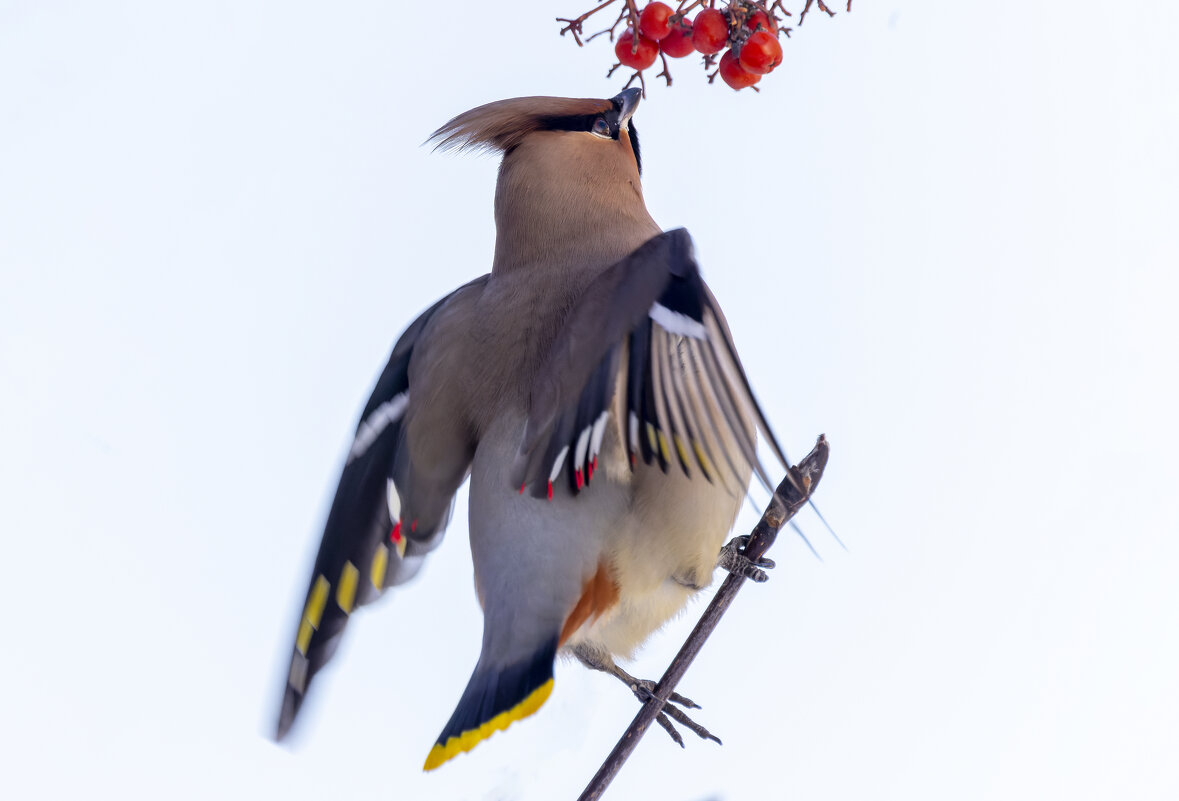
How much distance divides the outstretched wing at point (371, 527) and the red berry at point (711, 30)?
582mm

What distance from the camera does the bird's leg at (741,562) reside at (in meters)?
1.41

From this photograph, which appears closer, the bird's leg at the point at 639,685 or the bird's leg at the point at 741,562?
the bird's leg at the point at 741,562

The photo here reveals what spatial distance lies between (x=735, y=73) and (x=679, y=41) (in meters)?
0.09

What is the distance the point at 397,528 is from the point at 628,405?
1.52 feet

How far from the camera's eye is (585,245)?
1649 millimetres

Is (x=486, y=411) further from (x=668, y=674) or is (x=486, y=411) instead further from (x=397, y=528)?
(x=668, y=674)

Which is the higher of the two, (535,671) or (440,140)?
(440,140)

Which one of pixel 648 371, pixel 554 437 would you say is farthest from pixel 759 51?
pixel 554 437

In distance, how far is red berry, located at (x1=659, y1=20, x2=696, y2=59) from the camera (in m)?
1.32

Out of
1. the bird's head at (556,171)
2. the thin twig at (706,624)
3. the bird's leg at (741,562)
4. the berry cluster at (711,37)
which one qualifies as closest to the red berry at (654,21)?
the berry cluster at (711,37)

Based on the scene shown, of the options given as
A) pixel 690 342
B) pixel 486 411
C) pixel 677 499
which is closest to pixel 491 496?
pixel 486 411

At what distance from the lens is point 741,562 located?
1.43 meters

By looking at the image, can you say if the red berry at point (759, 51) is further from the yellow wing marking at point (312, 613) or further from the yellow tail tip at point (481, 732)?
the yellow wing marking at point (312, 613)

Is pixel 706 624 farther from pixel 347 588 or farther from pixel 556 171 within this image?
pixel 556 171
